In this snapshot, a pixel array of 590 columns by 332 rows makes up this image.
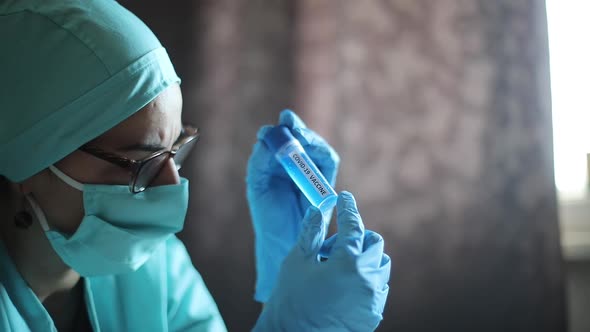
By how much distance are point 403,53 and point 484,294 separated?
2.83ft

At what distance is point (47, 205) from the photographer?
840 millimetres

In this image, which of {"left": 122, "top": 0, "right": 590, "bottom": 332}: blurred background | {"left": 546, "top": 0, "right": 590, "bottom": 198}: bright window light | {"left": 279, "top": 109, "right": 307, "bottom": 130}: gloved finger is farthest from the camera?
{"left": 546, "top": 0, "right": 590, "bottom": 198}: bright window light

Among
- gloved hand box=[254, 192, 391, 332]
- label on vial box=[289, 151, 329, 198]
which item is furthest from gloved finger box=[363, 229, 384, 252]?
label on vial box=[289, 151, 329, 198]

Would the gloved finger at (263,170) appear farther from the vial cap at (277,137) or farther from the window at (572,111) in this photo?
the window at (572,111)

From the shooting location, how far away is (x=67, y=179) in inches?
32.4

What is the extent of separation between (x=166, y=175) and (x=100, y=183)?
108 millimetres

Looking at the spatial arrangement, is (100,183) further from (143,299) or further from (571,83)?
(571,83)

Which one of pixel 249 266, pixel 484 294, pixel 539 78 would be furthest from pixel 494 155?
pixel 249 266

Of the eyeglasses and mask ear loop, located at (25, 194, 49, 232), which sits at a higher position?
the eyeglasses

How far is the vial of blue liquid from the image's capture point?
0.89 m

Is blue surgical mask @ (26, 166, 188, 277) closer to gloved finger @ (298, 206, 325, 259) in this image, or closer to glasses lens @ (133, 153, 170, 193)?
glasses lens @ (133, 153, 170, 193)

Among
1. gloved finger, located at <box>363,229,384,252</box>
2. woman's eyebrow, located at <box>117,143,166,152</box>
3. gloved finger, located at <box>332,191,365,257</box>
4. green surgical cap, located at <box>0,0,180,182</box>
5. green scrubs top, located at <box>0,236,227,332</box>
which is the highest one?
green surgical cap, located at <box>0,0,180,182</box>

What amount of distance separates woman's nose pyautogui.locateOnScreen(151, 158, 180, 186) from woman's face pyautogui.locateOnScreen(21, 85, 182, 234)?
0.11 ft

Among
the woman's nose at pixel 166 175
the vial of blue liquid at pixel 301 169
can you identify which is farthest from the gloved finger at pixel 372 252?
the woman's nose at pixel 166 175
